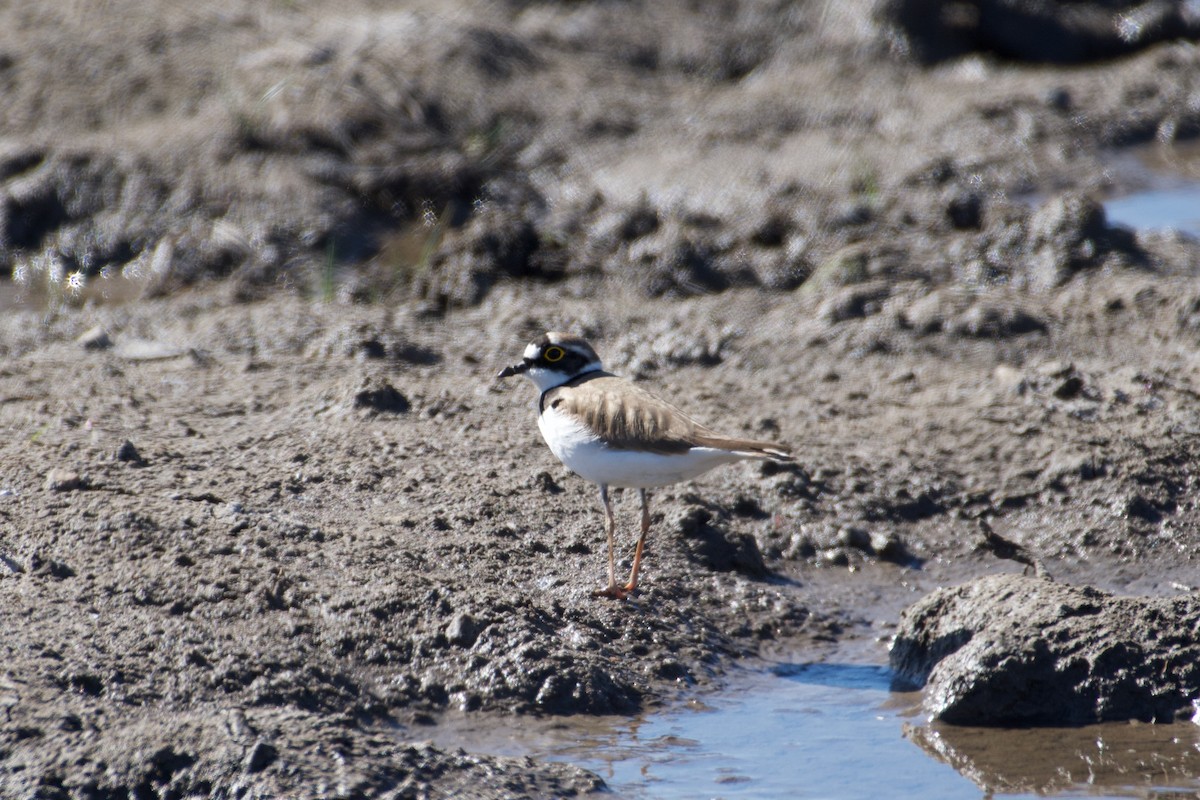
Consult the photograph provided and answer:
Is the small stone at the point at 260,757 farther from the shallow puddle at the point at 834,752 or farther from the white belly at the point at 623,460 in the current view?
the white belly at the point at 623,460

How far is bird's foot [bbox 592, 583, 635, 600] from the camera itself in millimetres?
5957

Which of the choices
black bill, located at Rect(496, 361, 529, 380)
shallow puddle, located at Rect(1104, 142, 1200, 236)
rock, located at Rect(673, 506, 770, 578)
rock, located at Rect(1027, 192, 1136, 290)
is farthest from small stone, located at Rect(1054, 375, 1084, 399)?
shallow puddle, located at Rect(1104, 142, 1200, 236)

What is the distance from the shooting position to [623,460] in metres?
5.91

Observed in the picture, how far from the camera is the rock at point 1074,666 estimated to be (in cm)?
529

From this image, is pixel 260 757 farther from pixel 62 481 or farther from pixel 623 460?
pixel 62 481

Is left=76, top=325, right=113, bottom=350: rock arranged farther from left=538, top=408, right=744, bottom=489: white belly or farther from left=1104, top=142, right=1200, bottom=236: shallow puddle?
left=1104, top=142, right=1200, bottom=236: shallow puddle

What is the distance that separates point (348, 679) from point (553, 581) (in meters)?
1.14

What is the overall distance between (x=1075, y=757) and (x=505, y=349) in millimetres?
4293

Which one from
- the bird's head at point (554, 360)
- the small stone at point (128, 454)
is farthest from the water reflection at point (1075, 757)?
the small stone at point (128, 454)

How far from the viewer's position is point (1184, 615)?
5.39 meters

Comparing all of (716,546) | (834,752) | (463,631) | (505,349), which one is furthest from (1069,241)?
(463,631)

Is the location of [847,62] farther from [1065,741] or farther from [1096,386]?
[1065,741]

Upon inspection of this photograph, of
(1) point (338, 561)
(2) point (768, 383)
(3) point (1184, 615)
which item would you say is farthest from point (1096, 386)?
(1) point (338, 561)

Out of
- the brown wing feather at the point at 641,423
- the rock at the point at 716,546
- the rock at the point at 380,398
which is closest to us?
the brown wing feather at the point at 641,423
